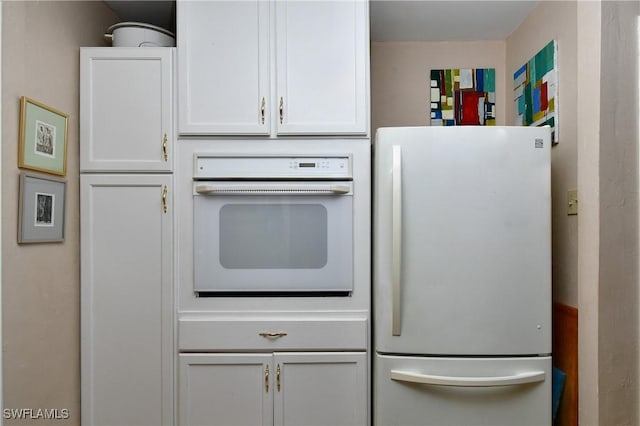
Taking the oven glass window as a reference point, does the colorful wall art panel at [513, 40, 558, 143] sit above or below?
above

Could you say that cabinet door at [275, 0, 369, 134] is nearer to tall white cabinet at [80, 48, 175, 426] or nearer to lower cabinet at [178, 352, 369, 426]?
tall white cabinet at [80, 48, 175, 426]

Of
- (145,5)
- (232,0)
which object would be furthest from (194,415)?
(145,5)

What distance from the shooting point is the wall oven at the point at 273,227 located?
1910 mm

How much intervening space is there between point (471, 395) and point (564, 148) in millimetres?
1058

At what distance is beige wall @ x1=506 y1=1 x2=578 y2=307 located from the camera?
1867 millimetres

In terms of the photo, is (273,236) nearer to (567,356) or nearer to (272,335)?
(272,335)

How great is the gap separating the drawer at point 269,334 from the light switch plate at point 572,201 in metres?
0.92

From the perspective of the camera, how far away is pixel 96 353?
1.91 meters

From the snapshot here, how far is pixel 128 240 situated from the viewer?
191 cm

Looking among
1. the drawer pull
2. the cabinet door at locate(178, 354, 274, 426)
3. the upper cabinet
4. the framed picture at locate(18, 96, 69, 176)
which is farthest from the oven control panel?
the cabinet door at locate(178, 354, 274, 426)

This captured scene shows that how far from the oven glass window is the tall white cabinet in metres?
0.24

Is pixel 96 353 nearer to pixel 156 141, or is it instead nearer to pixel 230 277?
pixel 230 277

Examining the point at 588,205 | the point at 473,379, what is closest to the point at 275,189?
the point at 473,379

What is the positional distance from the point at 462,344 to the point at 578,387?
0.45m
